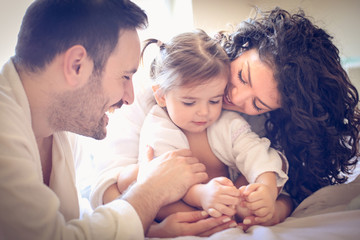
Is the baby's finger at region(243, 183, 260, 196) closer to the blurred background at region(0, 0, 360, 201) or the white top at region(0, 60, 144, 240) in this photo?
the white top at region(0, 60, 144, 240)

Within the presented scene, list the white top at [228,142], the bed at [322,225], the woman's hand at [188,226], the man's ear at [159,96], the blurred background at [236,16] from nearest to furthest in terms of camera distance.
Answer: the bed at [322,225]
the woman's hand at [188,226]
the white top at [228,142]
the man's ear at [159,96]
the blurred background at [236,16]

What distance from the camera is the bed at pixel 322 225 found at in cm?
67

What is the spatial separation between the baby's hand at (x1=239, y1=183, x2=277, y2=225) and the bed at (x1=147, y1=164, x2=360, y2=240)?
0.04 metres

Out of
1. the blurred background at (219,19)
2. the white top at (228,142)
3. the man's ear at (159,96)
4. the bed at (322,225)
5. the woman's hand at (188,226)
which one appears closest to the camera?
the bed at (322,225)

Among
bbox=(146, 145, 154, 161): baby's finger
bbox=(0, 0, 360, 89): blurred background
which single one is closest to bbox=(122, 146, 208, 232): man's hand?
bbox=(146, 145, 154, 161): baby's finger

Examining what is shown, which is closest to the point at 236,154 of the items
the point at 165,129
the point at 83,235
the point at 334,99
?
the point at 165,129

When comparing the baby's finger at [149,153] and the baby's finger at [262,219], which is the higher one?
the baby's finger at [149,153]

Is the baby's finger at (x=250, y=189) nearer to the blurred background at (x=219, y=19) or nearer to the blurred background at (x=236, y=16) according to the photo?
the blurred background at (x=219, y=19)

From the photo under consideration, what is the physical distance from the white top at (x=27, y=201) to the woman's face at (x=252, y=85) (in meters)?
0.55

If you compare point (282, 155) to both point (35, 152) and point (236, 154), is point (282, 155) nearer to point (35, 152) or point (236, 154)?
point (236, 154)

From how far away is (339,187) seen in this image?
37.7 inches

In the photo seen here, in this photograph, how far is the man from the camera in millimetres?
574

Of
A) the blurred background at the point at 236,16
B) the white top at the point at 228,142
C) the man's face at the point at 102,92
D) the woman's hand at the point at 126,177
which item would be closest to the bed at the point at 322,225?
the white top at the point at 228,142

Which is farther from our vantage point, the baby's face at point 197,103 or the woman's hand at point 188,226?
the baby's face at point 197,103
